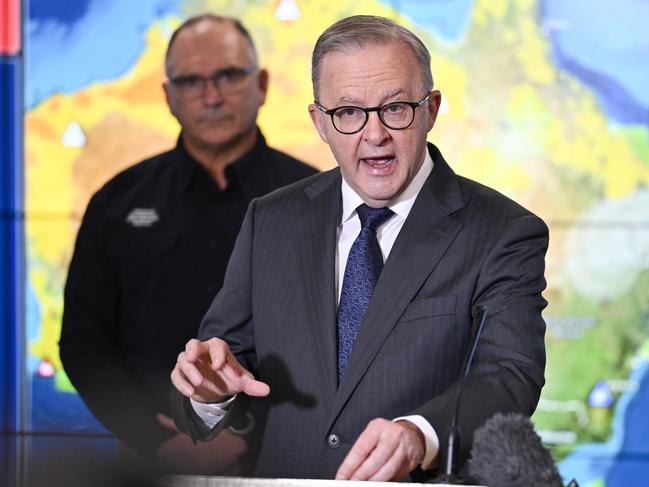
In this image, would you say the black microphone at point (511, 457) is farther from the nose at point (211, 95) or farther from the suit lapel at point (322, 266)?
the nose at point (211, 95)

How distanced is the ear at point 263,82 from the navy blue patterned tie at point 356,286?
1720 mm

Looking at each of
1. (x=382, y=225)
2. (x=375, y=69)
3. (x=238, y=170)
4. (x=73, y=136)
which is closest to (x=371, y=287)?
(x=382, y=225)

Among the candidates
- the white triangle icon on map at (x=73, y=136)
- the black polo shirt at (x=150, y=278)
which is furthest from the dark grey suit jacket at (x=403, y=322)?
the white triangle icon on map at (x=73, y=136)

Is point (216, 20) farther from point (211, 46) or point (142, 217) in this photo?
point (142, 217)

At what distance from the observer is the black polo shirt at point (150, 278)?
350 centimetres

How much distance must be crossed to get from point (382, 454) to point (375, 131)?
2.30ft

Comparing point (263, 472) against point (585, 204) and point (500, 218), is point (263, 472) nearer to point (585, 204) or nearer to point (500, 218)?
point (500, 218)

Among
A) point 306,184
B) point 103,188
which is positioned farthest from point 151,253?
point 306,184

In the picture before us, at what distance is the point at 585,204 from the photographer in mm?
3596

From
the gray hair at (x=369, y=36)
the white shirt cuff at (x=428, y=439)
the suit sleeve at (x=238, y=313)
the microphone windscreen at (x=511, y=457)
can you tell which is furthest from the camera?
the suit sleeve at (x=238, y=313)

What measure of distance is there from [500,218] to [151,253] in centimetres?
191

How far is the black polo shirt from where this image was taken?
3.50 meters

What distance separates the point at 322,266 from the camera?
1979mm

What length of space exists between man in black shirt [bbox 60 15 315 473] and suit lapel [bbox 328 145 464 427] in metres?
1.59
